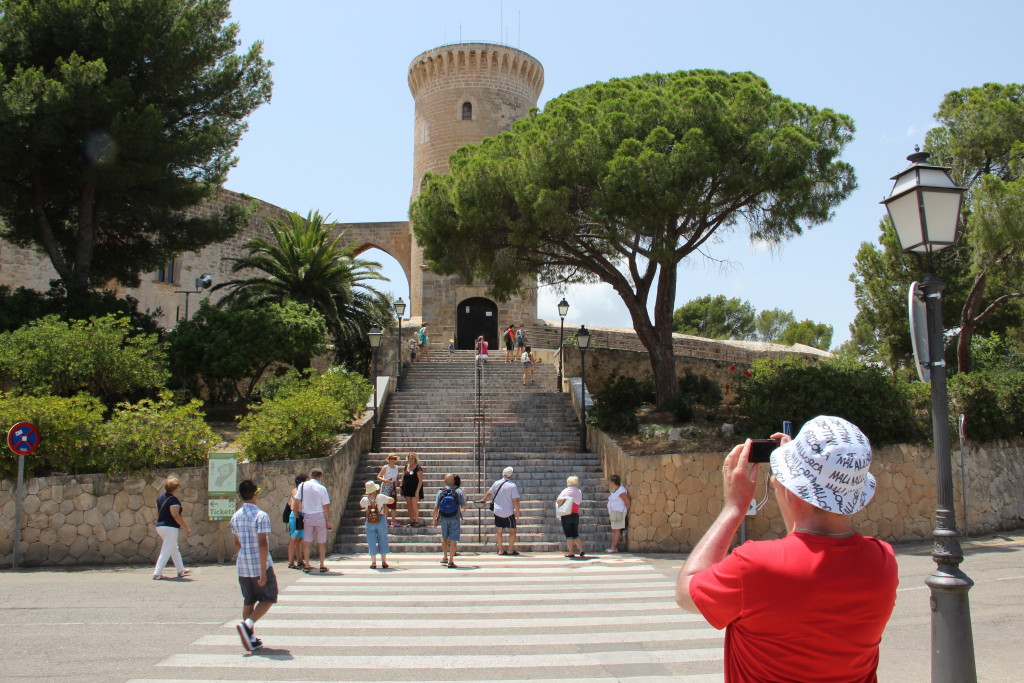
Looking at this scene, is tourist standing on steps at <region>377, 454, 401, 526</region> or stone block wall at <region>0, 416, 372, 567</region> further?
tourist standing on steps at <region>377, 454, 401, 526</region>

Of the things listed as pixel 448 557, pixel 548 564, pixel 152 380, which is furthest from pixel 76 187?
pixel 548 564

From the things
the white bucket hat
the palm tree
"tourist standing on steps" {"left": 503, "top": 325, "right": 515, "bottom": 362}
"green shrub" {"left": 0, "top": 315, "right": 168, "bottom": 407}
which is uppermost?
the palm tree

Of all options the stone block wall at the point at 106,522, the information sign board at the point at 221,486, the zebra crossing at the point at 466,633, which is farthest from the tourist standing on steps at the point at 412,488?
the information sign board at the point at 221,486

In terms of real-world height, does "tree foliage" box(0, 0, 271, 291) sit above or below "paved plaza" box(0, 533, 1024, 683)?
above

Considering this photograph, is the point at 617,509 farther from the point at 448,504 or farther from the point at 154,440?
the point at 154,440

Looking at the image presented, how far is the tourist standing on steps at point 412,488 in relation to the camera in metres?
14.0

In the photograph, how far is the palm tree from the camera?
23.6 m

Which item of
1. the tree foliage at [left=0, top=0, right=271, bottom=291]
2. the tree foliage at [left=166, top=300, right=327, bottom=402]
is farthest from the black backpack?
the tree foliage at [left=0, top=0, right=271, bottom=291]

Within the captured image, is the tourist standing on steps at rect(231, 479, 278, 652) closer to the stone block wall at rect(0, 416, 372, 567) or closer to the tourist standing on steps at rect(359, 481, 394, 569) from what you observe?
the tourist standing on steps at rect(359, 481, 394, 569)

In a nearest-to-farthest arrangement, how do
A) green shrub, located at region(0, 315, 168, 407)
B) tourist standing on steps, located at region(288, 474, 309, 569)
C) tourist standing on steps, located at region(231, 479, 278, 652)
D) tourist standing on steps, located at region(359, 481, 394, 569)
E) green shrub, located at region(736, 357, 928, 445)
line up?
tourist standing on steps, located at region(231, 479, 278, 652), tourist standing on steps, located at region(288, 474, 309, 569), tourist standing on steps, located at region(359, 481, 394, 569), green shrub, located at region(0, 315, 168, 407), green shrub, located at region(736, 357, 928, 445)

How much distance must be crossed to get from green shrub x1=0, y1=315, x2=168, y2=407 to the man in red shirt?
15.0 meters

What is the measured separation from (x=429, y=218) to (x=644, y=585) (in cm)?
1137

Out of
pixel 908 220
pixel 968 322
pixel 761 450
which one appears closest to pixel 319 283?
pixel 968 322

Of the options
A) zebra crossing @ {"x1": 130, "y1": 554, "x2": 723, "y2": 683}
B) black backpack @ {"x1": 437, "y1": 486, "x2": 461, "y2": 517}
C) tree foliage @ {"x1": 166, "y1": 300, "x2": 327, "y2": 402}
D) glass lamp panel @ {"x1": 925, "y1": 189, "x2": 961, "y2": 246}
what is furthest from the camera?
tree foliage @ {"x1": 166, "y1": 300, "x2": 327, "y2": 402}
